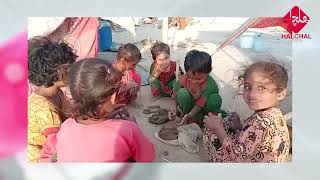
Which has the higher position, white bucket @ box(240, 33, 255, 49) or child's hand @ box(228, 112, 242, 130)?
white bucket @ box(240, 33, 255, 49)

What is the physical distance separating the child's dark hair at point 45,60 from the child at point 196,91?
37cm

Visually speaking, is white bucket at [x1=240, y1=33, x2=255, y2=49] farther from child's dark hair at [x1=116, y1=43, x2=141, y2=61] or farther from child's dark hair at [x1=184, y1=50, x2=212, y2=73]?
child's dark hair at [x1=116, y1=43, x2=141, y2=61]

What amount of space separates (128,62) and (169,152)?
323mm

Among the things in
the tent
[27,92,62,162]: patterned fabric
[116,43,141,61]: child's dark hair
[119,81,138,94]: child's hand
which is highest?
the tent

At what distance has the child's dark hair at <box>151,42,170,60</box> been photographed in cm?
155

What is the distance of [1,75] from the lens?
1553mm

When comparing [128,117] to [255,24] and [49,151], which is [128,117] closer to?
[49,151]

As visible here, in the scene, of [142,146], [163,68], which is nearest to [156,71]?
[163,68]

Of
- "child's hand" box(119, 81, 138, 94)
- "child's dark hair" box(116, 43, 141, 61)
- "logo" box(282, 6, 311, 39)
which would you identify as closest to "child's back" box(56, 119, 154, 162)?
"child's hand" box(119, 81, 138, 94)

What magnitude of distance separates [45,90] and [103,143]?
0.87 ft

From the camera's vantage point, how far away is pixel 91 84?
5.03ft

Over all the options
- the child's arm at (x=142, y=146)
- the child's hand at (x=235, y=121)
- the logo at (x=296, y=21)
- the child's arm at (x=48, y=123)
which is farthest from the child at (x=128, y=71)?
the logo at (x=296, y=21)

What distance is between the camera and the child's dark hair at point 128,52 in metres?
Answer: 1.56

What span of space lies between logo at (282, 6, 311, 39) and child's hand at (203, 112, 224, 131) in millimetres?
344
